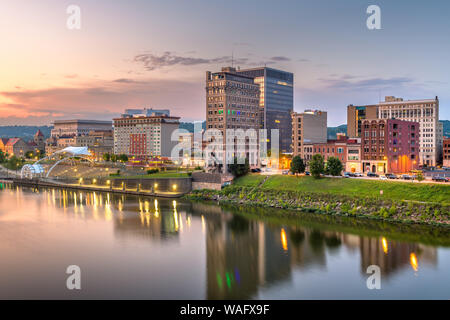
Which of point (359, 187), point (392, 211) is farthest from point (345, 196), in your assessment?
point (392, 211)

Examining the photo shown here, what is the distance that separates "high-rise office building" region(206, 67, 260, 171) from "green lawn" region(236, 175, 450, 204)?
2295 cm

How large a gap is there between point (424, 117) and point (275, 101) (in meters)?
50.2

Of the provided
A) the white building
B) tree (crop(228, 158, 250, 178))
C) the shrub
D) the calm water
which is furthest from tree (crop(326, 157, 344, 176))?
the white building

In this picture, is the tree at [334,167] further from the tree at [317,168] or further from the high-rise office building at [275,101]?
the high-rise office building at [275,101]

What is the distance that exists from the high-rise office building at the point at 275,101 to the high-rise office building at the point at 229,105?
35.5 metres

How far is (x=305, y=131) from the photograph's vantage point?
10094 centimetres

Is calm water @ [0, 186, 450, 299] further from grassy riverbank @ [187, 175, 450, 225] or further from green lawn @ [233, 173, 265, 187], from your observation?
green lawn @ [233, 173, 265, 187]

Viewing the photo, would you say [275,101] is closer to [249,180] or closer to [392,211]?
[249,180]

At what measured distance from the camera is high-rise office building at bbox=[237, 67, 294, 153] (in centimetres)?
14638

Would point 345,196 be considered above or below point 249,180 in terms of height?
below

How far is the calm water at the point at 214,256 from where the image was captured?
3244 cm

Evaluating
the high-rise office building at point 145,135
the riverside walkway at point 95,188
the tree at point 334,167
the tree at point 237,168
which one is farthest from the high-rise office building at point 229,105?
the high-rise office building at point 145,135
